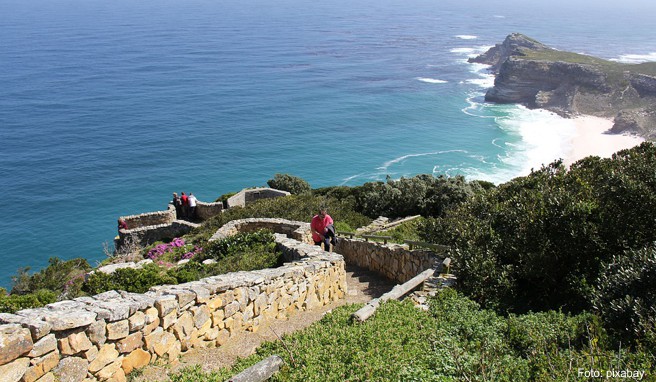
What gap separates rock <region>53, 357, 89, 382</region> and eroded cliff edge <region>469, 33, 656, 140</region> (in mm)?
98240

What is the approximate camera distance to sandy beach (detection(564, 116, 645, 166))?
7538 centimetres

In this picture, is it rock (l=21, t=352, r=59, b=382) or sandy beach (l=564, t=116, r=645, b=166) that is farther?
sandy beach (l=564, t=116, r=645, b=166)

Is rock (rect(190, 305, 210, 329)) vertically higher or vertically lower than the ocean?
higher

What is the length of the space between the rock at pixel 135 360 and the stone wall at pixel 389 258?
798 cm

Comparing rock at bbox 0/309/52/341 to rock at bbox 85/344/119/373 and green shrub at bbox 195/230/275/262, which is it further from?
green shrub at bbox 195/230/275/262

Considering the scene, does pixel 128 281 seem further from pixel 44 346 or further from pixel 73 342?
pixel 44 346

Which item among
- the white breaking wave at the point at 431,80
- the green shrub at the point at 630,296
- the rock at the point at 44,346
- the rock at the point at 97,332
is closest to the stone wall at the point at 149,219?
the rock at the point at 97,332

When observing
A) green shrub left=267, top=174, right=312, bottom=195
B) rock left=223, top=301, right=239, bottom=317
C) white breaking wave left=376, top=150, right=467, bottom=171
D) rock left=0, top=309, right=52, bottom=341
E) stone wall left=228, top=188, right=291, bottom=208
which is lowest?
white breaking wave left=376, top=150, right=467, bottom=171

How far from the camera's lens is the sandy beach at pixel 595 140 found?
247 ft

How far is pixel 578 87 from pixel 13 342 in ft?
383

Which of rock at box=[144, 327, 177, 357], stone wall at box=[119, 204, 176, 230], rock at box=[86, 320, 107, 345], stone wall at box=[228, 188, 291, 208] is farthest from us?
stone wall at box=[228, 188, 291, 208]

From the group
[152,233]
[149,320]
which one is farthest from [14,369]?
[152,233]

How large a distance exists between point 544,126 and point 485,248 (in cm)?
8392

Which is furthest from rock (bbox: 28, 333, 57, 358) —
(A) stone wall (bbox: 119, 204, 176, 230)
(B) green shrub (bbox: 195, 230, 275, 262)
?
(A) stone wall (bbox: 119, 204, 176, 230)
